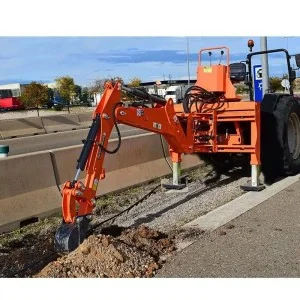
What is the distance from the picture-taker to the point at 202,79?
342 inches

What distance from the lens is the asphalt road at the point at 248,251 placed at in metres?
4.45

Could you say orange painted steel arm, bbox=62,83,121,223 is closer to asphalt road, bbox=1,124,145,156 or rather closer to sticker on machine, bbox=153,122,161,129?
sticker on machine, bbox=153,122,161,129

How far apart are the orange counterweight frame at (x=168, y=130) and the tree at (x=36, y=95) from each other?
39878mm

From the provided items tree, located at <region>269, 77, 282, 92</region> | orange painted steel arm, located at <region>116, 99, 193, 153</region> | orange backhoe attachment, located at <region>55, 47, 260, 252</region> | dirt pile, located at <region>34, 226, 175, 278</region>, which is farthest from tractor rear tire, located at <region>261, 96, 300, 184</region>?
tree, located at <region>269, 77, 282, 92</region>

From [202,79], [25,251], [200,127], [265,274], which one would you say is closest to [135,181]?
[200,127]

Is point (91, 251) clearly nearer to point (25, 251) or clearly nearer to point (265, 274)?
point (25, 251)

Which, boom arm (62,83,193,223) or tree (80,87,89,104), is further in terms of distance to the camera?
tree (80,87,89,104)

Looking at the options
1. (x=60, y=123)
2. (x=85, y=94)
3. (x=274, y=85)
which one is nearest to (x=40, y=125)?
(x=60, y=123)

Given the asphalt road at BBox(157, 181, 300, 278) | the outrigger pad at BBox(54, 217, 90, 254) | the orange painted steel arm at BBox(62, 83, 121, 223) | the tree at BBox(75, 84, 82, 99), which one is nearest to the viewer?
the asphalt road at BBox(157, 181, 300, 278)

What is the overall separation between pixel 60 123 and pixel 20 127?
111 inches

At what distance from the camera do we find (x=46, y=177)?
7.02 metres

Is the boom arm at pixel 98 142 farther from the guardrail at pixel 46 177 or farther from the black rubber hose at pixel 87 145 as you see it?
the guardrail at pixel 46 177

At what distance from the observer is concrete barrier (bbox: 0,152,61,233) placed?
6371 millimetres

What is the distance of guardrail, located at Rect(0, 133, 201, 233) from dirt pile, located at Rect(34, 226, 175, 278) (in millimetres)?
1860
